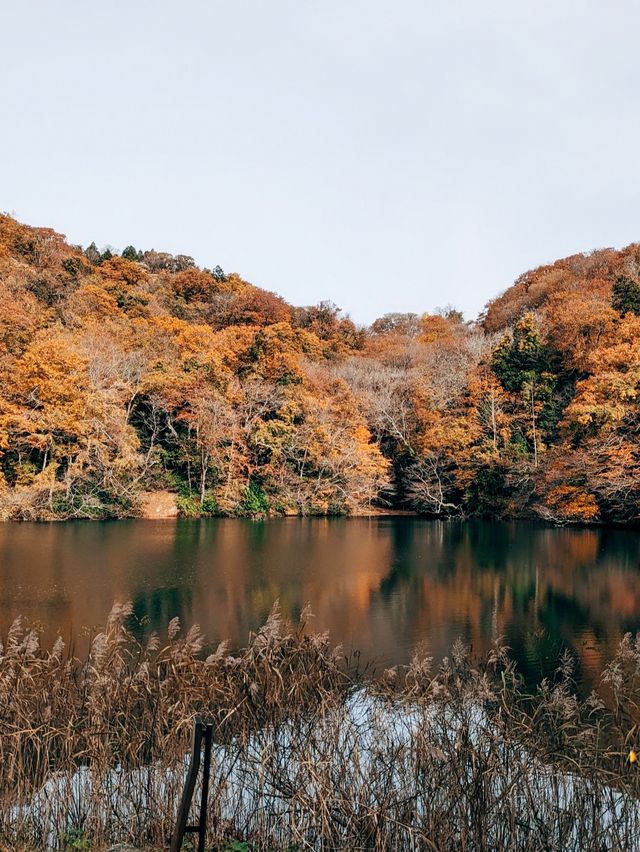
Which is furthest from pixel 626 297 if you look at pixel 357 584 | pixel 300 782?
pixel 300 782

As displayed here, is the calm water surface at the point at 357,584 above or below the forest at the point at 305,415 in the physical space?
below

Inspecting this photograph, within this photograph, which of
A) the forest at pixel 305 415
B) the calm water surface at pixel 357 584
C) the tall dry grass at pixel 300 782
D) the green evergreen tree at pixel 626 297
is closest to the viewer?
the tall dry grass at pixel 300 782

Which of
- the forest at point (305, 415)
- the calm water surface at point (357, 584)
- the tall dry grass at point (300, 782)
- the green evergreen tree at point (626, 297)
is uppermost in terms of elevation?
the green evergreen tree at point (626, 297)

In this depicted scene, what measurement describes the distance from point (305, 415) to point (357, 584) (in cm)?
2010

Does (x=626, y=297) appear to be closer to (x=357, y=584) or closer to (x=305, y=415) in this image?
(x=305, y=415)

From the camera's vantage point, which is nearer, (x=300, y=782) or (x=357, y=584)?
(x=300, y=782)

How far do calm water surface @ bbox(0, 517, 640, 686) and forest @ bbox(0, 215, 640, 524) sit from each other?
438cm

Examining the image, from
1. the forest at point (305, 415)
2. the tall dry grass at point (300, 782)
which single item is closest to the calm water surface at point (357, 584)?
the forest at point (305, 415)

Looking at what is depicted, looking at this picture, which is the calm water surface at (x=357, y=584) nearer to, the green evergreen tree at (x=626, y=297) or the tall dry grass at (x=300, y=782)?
the tall dry grass at (x=300, y=782)

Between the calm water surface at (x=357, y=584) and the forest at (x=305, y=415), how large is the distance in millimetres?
4384

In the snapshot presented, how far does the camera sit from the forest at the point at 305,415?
98.0 feet

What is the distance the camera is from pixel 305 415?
35.6 m

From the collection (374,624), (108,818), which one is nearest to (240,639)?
(374,624)

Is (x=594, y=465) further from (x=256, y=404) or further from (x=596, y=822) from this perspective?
(x=596, y=822)
